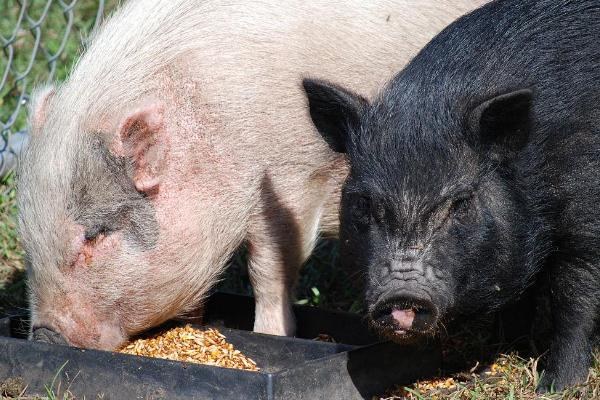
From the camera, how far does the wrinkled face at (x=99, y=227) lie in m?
5.20

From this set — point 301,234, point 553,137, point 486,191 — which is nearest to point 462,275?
point 486,191

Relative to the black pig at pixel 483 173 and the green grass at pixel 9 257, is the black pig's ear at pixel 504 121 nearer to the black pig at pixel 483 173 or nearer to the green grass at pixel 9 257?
the black pig at pixel 483 173

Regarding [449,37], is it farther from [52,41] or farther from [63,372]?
[52,41]

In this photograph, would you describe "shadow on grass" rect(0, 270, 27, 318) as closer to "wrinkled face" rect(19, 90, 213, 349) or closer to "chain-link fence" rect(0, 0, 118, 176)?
"chain-link fence" rect(0, 0, 118, 176)

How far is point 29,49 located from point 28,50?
19 millimetres

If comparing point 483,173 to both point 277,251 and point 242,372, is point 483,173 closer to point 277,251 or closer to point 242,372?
point 242,372

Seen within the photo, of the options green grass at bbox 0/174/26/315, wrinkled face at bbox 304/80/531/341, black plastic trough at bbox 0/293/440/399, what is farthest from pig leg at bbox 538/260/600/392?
green grass at bbox 0/174/26/315

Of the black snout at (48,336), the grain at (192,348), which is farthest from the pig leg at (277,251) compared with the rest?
the black snout at (48,336)

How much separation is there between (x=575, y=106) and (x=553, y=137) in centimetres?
16

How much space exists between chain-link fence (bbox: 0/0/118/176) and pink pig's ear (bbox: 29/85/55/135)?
169 cm

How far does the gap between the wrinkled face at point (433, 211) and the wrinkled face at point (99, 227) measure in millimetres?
1065

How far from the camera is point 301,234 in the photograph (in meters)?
5.67

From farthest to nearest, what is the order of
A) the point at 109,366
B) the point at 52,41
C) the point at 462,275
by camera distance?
1. the point at 52,41
2. the point at 109,366
3. the point at 462,275

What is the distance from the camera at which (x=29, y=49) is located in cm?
888
